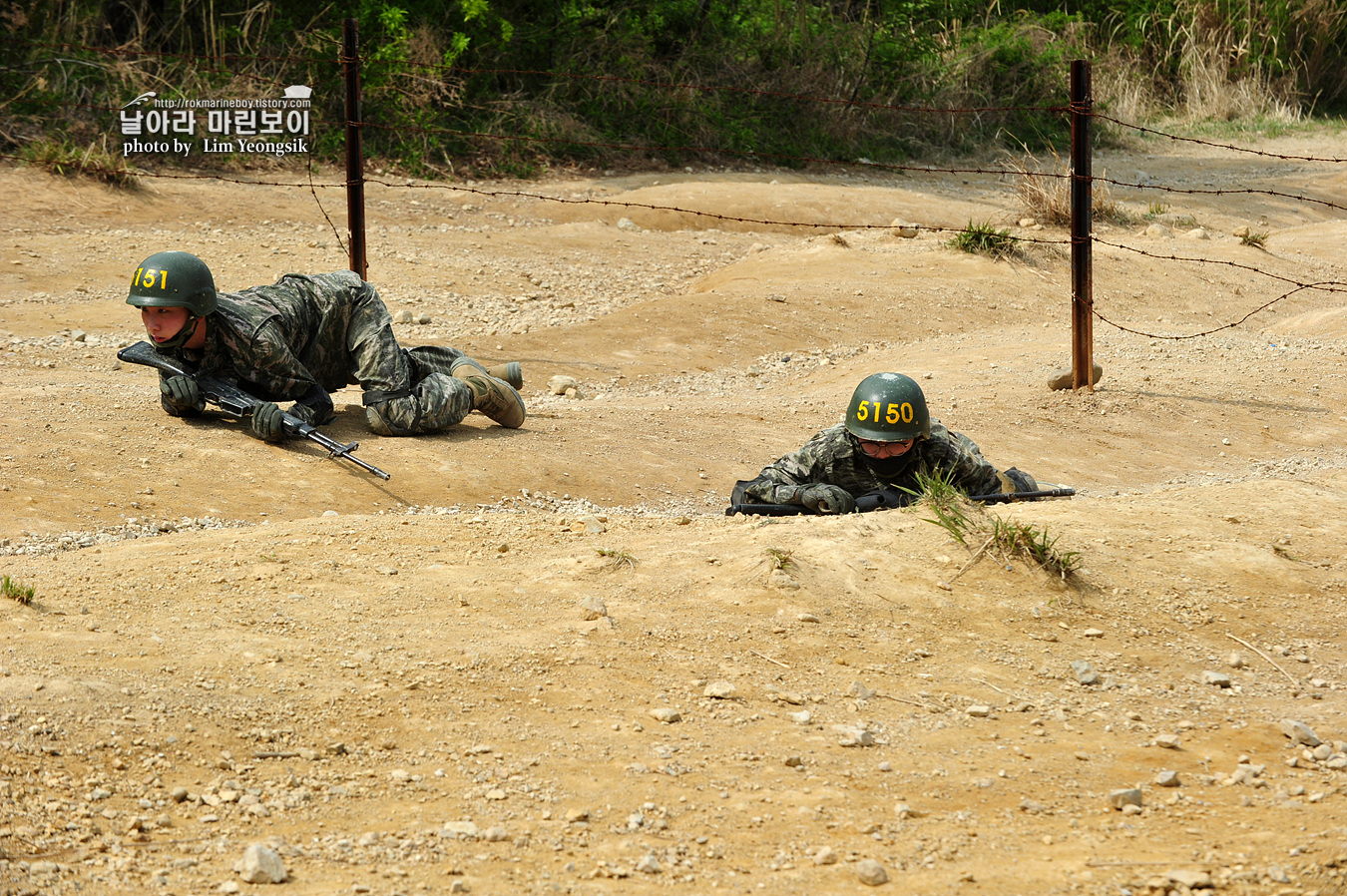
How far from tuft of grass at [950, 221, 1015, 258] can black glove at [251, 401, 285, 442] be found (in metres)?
7.79

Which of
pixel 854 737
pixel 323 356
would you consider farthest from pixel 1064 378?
pixel 854 737

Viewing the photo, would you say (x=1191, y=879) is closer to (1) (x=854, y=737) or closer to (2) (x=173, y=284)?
(1) (x=854, y=737)

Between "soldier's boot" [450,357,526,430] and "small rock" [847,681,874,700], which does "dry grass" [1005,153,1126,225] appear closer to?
"soldier's boot" [450,357,526,430]

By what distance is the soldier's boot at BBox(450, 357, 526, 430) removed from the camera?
24.7 feet

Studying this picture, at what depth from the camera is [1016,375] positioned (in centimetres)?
973

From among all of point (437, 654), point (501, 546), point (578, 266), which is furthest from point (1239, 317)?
point (437, 654)

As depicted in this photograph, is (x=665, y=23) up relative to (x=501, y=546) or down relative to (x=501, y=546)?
up

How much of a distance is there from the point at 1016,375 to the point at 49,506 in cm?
638

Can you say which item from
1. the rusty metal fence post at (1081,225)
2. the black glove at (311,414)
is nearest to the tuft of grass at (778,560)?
the black glove at (311,414)

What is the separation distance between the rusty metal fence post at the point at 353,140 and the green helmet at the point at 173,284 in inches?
90.2

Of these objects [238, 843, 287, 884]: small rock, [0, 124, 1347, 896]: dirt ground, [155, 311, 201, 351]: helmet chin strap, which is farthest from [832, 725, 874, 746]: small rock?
[155, 311, 201, 351]: helmet chin strap

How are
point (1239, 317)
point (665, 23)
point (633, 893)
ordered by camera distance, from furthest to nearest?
1. point (665, 23)
2. point (1239, 317)
3. point (633, 893)

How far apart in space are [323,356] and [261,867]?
15.1 feet

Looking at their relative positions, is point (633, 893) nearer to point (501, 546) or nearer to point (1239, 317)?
point (501, 546)
